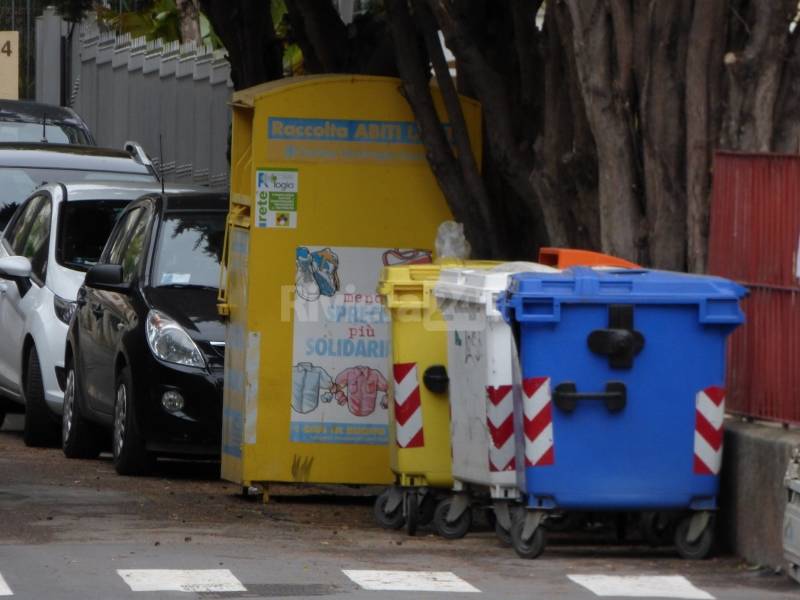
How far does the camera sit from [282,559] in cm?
835

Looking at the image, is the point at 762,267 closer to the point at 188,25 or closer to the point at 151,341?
the point at 151,341

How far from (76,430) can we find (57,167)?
12.0ft

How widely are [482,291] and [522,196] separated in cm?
252

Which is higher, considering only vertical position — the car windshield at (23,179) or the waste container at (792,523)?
the car windshield at (23,179)

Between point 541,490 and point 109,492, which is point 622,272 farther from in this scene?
point 109,492

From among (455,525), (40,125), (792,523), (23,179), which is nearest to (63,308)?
(23,179)

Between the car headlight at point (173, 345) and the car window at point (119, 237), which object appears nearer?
the car headlight at point (173, 345)

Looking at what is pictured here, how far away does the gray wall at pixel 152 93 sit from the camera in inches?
1086

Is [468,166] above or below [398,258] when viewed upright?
above

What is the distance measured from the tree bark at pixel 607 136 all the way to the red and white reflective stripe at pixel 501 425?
1645 millimetres

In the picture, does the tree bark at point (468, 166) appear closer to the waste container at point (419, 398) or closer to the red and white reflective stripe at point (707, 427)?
the waste container at point (419, 398)

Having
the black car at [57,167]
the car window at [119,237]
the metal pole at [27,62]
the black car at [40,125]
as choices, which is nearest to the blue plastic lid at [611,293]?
the car window at [119,237]

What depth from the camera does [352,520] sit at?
1014 cm

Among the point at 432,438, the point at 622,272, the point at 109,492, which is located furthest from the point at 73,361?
the point at 622,272
